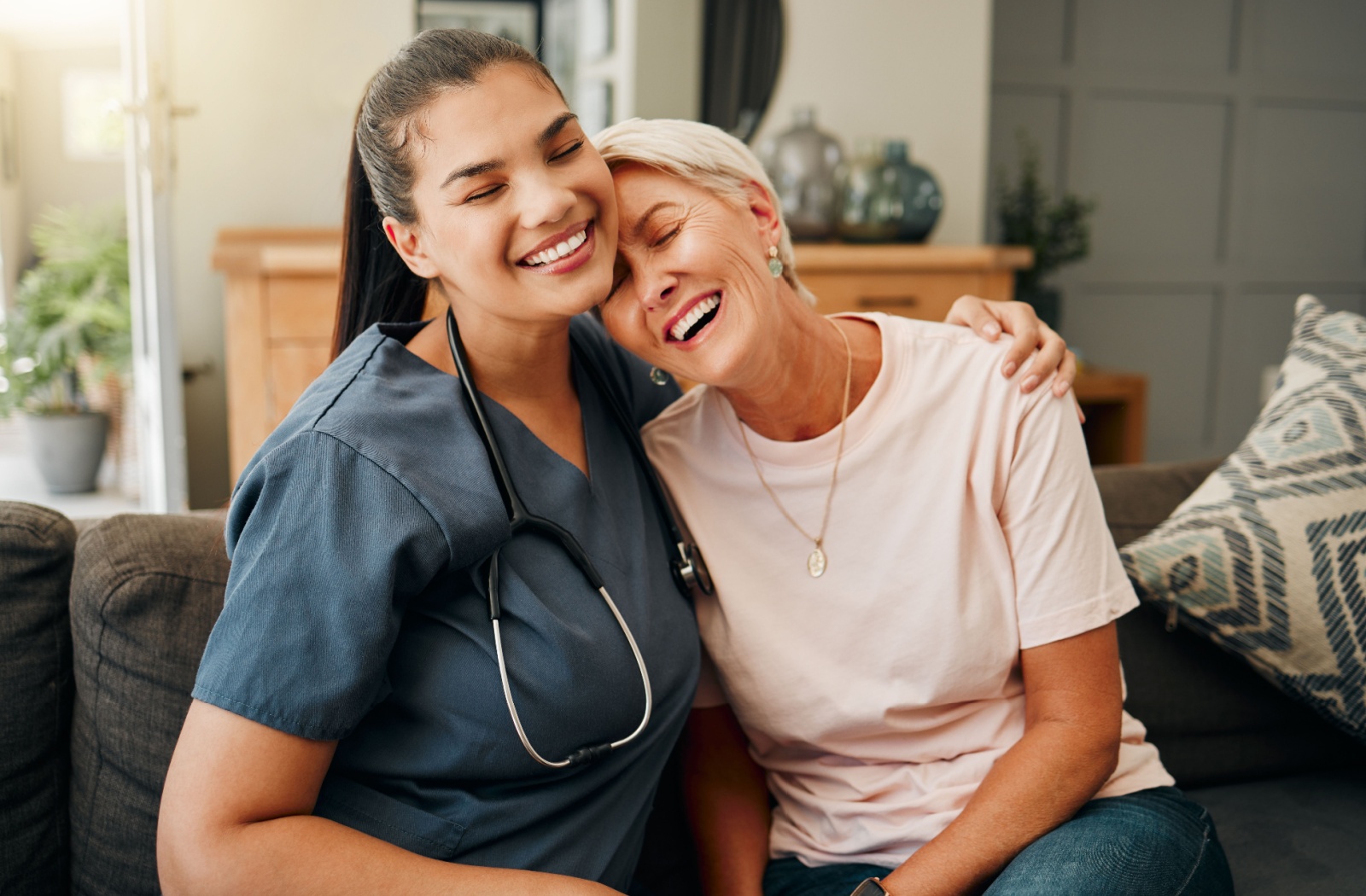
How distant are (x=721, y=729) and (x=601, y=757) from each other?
327 mm

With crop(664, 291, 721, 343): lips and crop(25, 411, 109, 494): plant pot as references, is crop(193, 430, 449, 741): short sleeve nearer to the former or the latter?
crop(664, 291, 721, 343): lips

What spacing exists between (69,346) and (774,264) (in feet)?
9.60

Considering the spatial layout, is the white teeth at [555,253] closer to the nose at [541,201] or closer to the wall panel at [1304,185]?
the nose at [541,201]

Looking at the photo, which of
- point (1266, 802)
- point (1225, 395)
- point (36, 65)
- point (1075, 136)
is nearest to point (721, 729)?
point (1266, 802)

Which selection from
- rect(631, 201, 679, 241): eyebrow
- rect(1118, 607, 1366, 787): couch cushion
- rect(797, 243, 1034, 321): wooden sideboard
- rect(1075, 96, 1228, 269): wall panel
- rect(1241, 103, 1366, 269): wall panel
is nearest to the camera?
rect(631, 201, 679, 241): eyebrow

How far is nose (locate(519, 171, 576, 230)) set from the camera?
1038 mm

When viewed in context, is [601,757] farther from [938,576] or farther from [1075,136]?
[1075,136]

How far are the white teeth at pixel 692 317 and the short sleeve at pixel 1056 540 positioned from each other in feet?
1.18

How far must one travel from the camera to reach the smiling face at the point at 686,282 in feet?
3.83

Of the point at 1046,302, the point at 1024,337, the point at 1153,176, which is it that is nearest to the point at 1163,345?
the point at 1153,176

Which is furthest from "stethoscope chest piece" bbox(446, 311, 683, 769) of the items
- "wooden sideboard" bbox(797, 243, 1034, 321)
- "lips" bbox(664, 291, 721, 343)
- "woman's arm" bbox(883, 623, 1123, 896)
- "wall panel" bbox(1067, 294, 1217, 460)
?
"wall panel" bbox(1067, 294, 1217, 460)

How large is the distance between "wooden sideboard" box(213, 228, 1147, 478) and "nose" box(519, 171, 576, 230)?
1.23 m

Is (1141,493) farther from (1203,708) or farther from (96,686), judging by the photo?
(96,686)

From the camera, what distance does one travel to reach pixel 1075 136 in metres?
4.45
